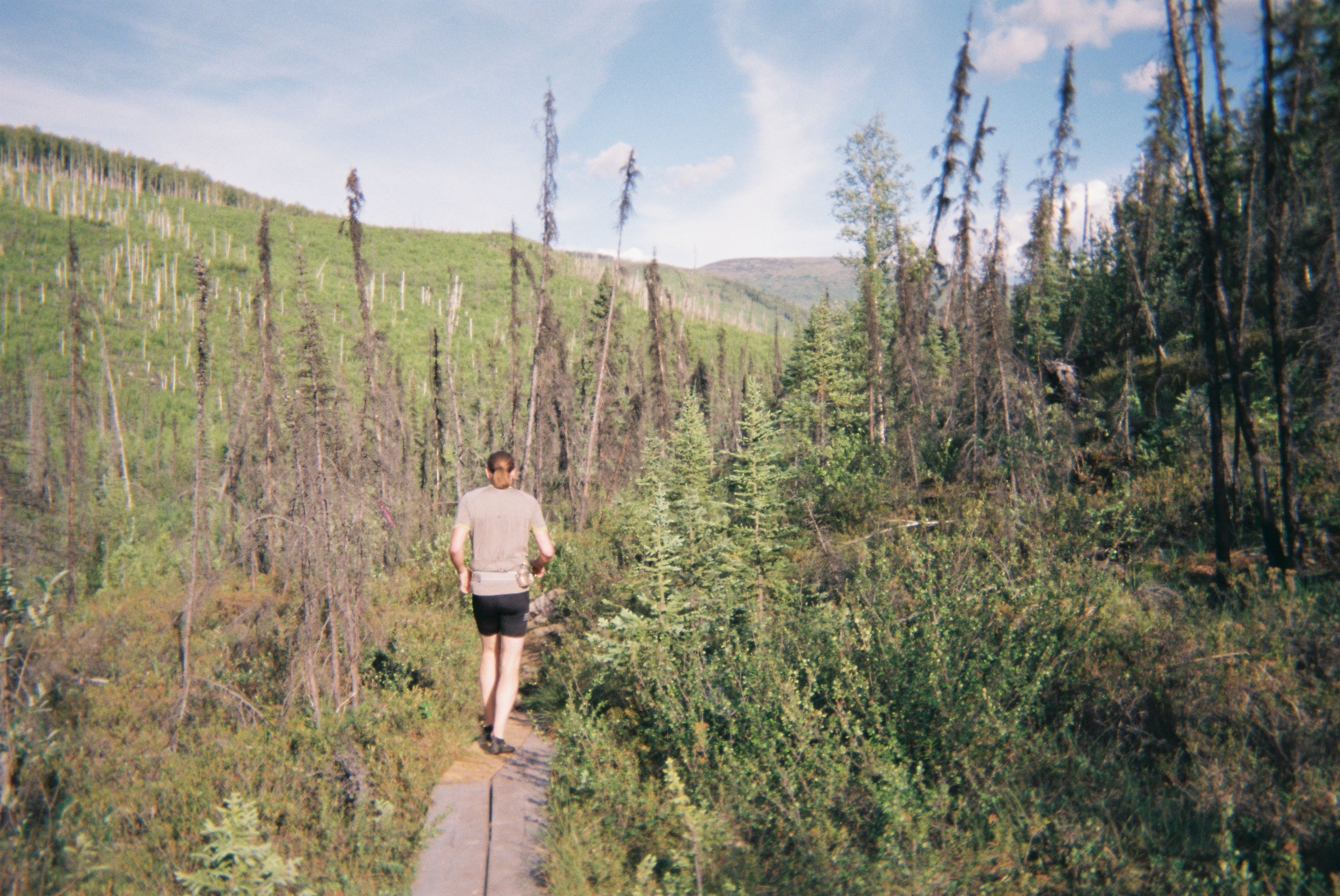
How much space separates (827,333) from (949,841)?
1004 inches

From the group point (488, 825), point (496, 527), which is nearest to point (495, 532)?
point (496, 527)

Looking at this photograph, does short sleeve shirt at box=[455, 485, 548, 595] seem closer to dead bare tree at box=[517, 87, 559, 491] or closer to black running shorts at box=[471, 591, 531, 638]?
black running shorts at box=[471, 591, 531, 638]

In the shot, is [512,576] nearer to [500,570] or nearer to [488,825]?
[500,570]

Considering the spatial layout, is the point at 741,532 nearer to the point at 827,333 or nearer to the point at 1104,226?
the point at 827,333

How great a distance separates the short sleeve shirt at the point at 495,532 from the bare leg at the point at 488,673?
18.1 inches

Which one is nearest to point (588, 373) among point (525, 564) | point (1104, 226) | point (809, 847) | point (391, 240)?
point (1104, 226)

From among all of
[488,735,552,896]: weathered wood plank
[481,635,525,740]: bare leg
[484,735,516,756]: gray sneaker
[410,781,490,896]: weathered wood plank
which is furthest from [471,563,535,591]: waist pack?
[410,781,490,896]: weathered wood plank

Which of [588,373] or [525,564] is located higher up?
[588,373]

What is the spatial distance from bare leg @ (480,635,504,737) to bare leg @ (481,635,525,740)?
134 millimetres

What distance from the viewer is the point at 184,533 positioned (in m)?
20.2

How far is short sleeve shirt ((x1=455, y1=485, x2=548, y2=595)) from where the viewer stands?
16.7ft

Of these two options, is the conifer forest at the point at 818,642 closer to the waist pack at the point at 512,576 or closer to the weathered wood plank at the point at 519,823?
the weathered wood plank at the point at 519,823

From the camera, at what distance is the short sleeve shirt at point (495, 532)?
509 cm

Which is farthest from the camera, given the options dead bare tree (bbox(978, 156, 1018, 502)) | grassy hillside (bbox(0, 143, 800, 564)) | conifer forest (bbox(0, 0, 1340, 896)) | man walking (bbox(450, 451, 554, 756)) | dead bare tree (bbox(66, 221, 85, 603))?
grassy hillside (bbox(0, 143, 800, 564))
